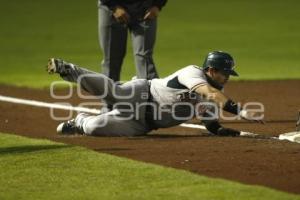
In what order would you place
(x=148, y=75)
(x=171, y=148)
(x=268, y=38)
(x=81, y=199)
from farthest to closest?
1. (x=268, y=38)
2. (x=148, y=75)
3. (x=171, y=148)
4. (x=81, y=199)

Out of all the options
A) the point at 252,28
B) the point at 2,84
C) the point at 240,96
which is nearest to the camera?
the point at 240,96

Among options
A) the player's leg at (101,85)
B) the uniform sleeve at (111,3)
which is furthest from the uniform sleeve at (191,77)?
the uniform sleeve at (111,3)

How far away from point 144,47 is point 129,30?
1.47 feet

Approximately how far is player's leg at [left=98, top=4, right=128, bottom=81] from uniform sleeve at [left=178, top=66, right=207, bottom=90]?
1.96 meters

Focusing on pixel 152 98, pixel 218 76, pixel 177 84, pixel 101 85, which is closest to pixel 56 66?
pixel 101 85

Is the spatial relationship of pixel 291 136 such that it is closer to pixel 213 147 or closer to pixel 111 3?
pixel 213 147

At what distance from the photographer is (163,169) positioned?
8.55 m

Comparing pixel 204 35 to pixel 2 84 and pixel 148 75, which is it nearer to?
pixel 2 84

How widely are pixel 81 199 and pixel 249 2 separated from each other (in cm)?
1980

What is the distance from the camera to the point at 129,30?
12.1m

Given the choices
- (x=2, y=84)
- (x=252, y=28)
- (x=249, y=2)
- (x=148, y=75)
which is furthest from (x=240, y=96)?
(x=249, y=2)

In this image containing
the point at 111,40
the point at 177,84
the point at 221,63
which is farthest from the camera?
the point at 111,40

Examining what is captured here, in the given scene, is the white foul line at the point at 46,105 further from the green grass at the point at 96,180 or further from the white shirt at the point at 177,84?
the green grass at the point at 96,180

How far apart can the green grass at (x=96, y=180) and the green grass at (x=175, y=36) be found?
6.34m
